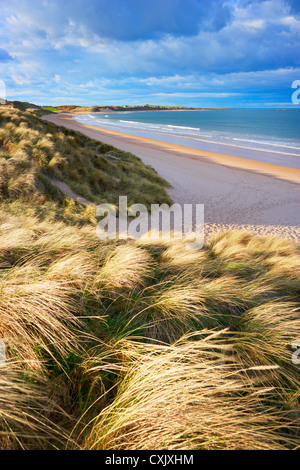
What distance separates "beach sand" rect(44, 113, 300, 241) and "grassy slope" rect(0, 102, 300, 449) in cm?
463

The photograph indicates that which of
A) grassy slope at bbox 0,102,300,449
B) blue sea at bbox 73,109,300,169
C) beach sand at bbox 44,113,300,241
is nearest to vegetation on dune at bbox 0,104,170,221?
beach sand at bbox 44,113,300,241

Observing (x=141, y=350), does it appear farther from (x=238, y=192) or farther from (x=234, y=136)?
(x=234, y=136)

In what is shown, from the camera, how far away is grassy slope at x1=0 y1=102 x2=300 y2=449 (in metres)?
1.52

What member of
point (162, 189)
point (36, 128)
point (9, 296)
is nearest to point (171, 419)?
point (9, 296)

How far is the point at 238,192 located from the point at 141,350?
11661mm

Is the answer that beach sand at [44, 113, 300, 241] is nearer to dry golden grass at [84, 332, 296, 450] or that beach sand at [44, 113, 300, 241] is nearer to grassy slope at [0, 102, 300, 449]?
grassy slope at [0, 102, 300, 449]

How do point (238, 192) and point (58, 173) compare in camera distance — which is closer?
point (58, 173)

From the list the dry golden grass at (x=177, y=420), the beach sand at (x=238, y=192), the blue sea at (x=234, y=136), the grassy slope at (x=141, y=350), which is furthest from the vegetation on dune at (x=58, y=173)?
the blue sea at (x=234, y=136)

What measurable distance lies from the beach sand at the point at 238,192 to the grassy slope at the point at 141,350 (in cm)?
463

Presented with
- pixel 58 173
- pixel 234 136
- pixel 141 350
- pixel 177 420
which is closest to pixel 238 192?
pixel 58 173

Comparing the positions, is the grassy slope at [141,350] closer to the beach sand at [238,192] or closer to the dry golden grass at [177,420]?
the dry golden grass at [177,420]

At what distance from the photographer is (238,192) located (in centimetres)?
1255

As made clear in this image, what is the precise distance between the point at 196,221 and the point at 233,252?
4134mm

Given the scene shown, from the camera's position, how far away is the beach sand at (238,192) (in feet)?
30.4
